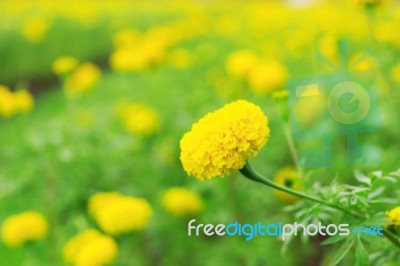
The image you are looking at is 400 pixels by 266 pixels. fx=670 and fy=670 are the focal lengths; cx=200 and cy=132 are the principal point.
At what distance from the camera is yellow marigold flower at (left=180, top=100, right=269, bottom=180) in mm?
808

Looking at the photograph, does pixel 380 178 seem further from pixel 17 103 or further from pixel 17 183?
pixel 17 183

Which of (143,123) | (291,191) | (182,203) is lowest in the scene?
(182,203)

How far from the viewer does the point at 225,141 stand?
2.65 ft

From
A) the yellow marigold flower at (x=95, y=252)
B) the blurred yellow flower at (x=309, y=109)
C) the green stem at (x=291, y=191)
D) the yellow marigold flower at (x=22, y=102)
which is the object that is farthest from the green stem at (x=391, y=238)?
the yellow marigold flower at (x=22, y=102)

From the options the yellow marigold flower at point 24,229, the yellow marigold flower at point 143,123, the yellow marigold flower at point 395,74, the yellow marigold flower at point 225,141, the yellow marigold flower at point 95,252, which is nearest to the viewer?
the yellow marigold flower at point 225,141

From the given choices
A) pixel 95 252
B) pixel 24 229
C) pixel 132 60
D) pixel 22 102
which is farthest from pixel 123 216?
pixel 132 60

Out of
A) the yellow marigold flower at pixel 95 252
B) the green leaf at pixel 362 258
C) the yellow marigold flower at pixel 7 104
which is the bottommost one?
the yellow marigold flower at pixel 95 252

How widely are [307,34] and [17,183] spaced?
5.54ft

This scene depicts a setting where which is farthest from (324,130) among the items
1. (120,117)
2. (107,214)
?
(120,117)

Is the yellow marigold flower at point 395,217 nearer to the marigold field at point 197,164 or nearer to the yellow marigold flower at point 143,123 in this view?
the marigold field at point 197,164

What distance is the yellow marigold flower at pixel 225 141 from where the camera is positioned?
0.81m

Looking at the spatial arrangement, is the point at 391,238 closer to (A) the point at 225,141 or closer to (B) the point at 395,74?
(A) the point at 225,141

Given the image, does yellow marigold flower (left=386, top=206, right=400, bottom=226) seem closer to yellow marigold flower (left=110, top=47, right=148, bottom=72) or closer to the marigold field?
the marigold field

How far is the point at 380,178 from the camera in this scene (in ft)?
2.87
